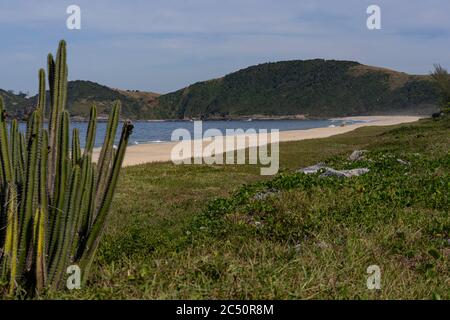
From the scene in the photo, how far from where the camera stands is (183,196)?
15031 millimetres

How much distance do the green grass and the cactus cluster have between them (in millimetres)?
443

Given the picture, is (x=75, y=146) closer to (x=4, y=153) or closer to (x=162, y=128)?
(x=4, y=153)

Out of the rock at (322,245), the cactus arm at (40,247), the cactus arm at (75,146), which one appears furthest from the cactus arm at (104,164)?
the rock at (322,245)

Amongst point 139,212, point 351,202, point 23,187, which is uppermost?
point 23,187

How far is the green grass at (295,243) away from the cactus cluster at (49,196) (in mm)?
443

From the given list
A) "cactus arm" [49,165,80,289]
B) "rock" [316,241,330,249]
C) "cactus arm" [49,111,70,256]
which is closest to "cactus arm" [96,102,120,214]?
"cactus arm" [49,111,70,256]

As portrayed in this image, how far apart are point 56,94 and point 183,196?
988 centimetres

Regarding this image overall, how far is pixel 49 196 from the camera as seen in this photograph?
17.1 feet

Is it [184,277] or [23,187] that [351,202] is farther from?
[23,187]

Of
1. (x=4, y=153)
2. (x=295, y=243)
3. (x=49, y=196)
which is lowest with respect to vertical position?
(x=295, y=243)

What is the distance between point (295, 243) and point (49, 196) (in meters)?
3.13

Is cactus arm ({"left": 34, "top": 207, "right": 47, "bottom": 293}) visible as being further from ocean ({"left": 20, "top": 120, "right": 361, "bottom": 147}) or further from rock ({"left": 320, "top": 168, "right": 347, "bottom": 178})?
ocean ({"left": 20, "top": 120, "right": 361, "bottom": 147})

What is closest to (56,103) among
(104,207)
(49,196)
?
(49,196)

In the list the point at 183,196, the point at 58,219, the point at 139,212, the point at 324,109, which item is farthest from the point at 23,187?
the point at 324,109
